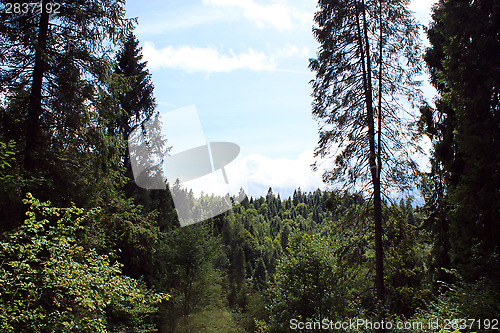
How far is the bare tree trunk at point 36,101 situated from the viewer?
6531mm

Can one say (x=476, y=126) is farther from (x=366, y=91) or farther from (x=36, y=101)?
(x=36, y=101)

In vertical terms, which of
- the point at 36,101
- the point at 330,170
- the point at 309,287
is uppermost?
the point at 36,101

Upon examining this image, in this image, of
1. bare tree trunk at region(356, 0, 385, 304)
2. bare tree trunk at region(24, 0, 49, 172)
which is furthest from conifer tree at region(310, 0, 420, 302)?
bare tree trunk at region(24, 0, 49, 172)

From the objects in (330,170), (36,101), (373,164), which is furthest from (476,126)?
(36,101)

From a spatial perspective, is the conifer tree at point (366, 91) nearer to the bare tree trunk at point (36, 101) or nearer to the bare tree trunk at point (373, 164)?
the bare tree trunk at point (373, 164)

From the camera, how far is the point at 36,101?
6762 millimetres

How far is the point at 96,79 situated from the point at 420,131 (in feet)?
28.4

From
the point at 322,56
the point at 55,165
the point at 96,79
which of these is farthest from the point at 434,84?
the point at 55,165

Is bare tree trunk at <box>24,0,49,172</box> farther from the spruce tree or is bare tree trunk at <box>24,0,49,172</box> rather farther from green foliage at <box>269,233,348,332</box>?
the spruce tree

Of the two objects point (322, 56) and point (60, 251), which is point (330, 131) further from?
point (60, 251)

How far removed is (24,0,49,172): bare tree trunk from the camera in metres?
6.53

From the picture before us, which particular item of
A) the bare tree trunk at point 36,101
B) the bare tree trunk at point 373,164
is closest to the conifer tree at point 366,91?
the bare tree trunk at point 373,164

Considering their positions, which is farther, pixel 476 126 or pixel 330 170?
pixel 330 170

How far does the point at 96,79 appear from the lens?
24.9 ft
